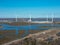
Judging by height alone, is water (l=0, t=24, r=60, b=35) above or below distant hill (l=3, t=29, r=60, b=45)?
above

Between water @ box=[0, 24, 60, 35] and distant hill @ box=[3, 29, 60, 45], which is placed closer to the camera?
distant hill @ box=[3, 29, 60, 45]

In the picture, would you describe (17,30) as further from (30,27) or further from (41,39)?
(41,39)

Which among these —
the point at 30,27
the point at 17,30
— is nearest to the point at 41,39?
the point at 30,27

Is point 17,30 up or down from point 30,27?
down

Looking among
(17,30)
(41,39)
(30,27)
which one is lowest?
(41,39)

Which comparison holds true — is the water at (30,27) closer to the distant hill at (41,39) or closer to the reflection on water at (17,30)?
the reflection on water at (17,30)

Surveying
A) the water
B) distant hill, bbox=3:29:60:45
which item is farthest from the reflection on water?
distant hill, bbox=3:29:60:45

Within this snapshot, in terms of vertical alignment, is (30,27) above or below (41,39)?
above

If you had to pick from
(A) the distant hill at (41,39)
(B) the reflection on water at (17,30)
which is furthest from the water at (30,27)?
(A) the distant hill at (41,39)

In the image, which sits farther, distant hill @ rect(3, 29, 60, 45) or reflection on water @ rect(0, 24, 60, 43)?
reflection on water @ rect(0, 24, 60, 43)

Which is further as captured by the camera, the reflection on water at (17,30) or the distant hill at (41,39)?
the reflection on water at (17,30)

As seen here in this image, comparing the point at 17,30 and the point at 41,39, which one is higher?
the point at 17,30

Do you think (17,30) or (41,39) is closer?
(41,39)

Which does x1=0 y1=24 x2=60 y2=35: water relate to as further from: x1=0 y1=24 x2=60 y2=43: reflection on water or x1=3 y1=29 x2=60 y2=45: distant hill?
x1=3 y1=29 x2=60 y2=45: distant hill
